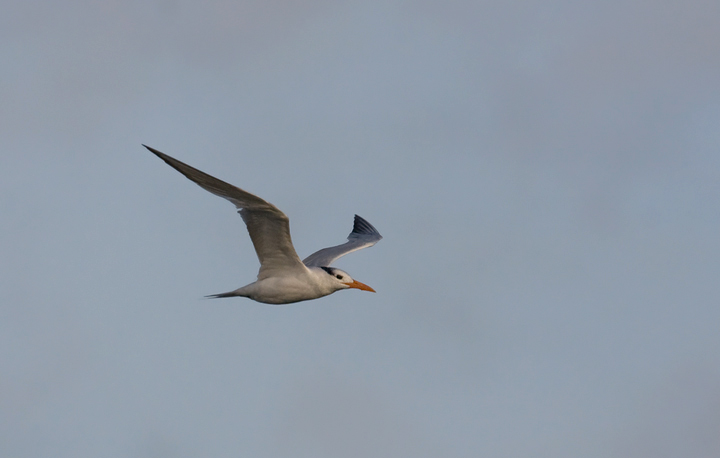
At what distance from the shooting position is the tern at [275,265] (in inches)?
685

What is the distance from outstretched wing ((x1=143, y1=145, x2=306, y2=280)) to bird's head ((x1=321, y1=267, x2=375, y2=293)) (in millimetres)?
969

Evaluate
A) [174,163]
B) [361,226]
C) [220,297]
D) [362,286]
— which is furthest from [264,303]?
[361,226]

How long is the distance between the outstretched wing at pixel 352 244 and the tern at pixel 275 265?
10.9 feet

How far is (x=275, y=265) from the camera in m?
19.4

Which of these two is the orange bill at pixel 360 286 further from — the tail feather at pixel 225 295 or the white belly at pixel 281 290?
the tail feather at pixel 225 295

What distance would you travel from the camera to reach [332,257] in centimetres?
2412

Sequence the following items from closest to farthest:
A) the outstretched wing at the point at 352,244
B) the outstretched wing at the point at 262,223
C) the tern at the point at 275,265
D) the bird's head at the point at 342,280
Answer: the outstretched wing at the point at 262,223
the tern at the point at 275,265
the bird's head at the point at 342,280
the outstretched wing at the point at 352,244

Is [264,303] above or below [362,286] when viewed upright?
below

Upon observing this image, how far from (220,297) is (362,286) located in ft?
11.6

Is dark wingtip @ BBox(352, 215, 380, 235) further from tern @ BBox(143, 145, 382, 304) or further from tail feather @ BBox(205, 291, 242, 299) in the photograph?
tail feather @ BBox(205, 291, 242, 299)

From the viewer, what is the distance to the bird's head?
20.1m

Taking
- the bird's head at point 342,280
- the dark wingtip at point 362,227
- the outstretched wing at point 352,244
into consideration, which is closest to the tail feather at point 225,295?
the bird's head at point 342,280

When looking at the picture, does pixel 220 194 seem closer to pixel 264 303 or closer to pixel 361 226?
pixel 264 303

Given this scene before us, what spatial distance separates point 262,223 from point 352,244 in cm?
795
